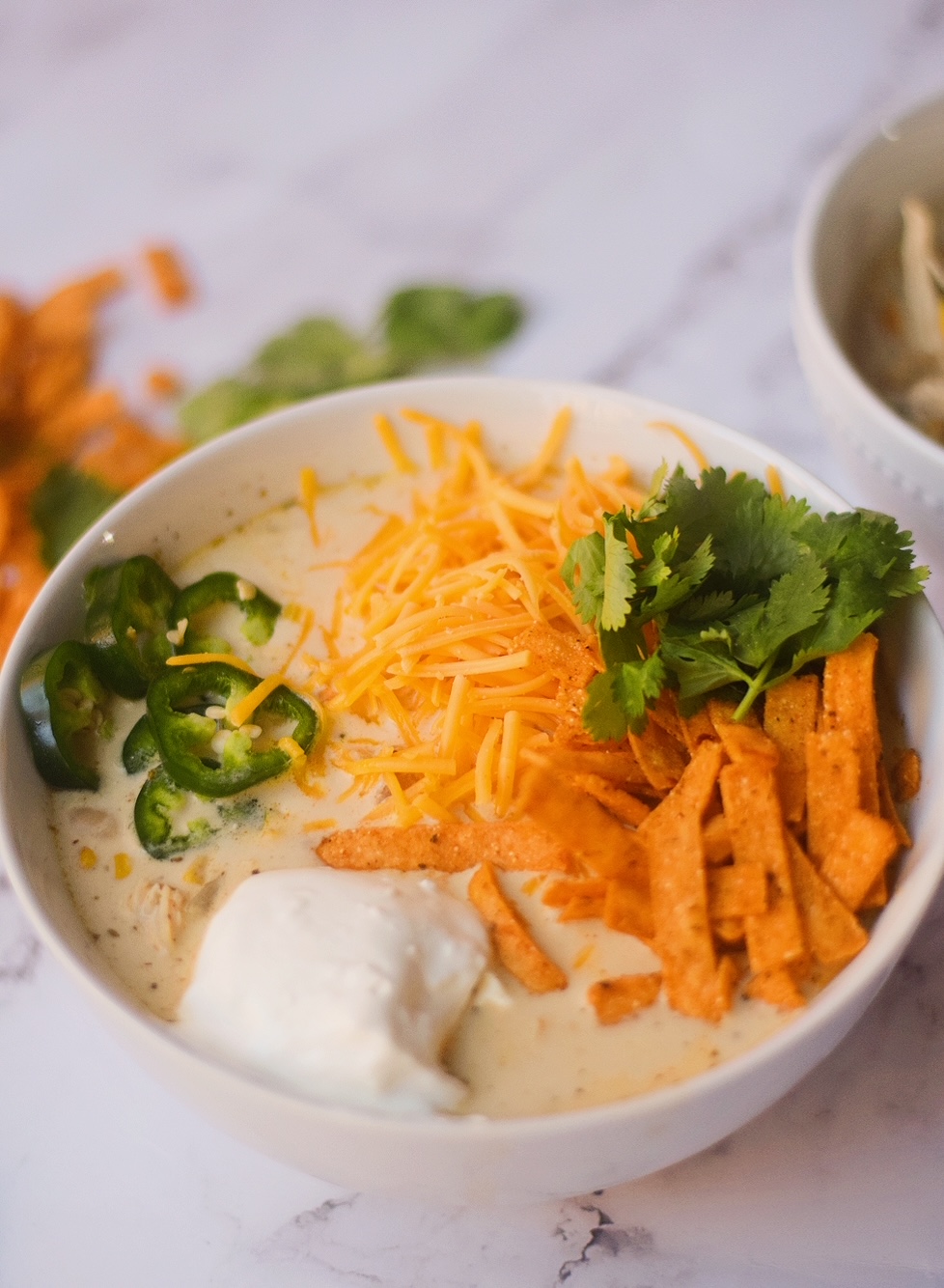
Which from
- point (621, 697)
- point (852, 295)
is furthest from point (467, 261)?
point (621, 697)

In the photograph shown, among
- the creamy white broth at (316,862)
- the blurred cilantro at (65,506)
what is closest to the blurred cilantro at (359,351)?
the blurred cilantro at (65,506)

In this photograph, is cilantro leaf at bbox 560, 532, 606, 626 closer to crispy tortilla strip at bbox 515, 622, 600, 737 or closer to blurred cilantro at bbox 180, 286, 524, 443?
crispy tortilla strip at bbox 515, 622, 600, 737

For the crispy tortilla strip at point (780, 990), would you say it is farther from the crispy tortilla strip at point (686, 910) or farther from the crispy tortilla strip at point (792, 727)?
the crispy tortilla strip at point (792, 727)

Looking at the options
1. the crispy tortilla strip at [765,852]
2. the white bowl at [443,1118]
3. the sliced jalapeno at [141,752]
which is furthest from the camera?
the sliced jalapeno at [141,752]

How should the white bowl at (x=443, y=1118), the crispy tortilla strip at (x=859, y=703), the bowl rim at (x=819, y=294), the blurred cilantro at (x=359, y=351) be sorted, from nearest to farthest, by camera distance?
the white bowl at (x=443, y=1118) < the crispy tortilla strip at (x=859, y=703) < the bowl rim at (x=819, y=294) < the blurred cilantro at (x=359, y=351)

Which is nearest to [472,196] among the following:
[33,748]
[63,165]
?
[63,165]

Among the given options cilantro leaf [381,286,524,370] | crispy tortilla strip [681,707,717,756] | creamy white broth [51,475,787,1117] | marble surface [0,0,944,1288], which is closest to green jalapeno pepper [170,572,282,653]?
creamy white broth [51,475,787,1117]
